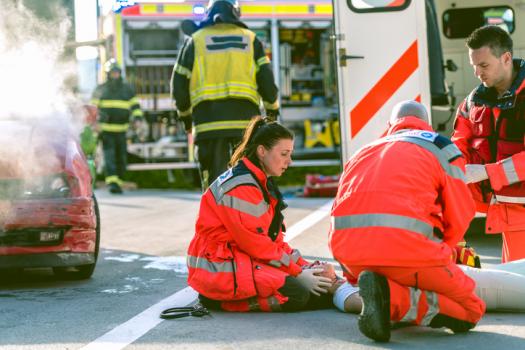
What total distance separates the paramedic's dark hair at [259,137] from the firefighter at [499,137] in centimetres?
108

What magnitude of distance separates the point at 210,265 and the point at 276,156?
673 millimetres

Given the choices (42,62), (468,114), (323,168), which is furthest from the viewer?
(323,168)

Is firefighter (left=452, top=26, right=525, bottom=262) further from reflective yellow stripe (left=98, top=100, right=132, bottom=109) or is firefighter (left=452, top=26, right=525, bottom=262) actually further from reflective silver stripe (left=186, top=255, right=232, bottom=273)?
reflective yellow stripe (left=98, top=100, right=132, bottom=109)

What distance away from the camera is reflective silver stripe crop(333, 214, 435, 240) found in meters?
4.79

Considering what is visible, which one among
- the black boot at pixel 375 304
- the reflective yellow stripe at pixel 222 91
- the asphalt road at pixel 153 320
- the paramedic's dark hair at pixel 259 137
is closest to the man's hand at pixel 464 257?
the asphalt road at pixel 153 320

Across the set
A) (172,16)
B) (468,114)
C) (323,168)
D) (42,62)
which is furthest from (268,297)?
(323,168)

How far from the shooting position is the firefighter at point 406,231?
15.7 ft

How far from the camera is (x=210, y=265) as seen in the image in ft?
18.8

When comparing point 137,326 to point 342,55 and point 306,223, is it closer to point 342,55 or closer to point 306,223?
point 342,55

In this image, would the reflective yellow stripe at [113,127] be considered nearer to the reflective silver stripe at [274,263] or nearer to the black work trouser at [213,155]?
the black work trouser at [213,155]

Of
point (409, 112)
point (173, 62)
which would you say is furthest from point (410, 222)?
point (173, 62)

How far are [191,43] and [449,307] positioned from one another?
3.49 metres

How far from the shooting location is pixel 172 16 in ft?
57.7

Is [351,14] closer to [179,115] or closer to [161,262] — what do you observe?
[179,115]
